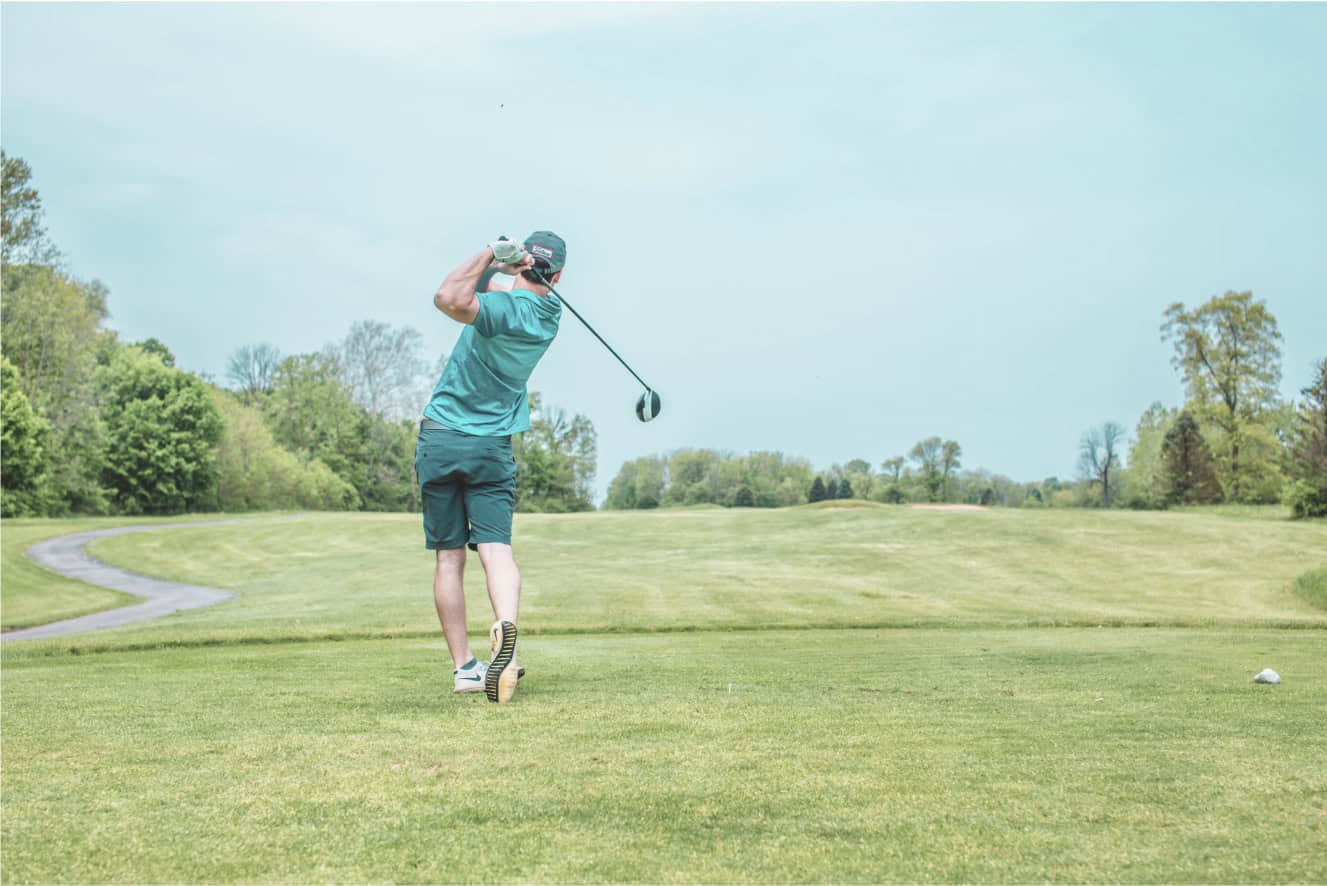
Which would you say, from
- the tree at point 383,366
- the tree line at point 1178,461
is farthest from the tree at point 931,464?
the tree at point 383,366

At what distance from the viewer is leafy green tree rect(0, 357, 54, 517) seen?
3875 centimetres

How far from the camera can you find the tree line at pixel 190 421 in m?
46.7

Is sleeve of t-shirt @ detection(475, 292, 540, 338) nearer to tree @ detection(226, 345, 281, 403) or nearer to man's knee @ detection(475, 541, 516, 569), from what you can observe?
man's knee @ detection(475, 541, 516, 569)

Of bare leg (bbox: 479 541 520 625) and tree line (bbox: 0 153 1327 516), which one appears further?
tree line (bbox: 0 153 1327 516)

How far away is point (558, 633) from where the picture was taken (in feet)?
40.8

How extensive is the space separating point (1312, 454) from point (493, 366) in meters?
36.9

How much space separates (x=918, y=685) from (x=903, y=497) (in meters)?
58.5

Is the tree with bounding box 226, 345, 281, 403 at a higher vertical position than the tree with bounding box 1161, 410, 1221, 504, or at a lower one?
higher

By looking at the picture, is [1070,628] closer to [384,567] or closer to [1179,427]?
[384,567]

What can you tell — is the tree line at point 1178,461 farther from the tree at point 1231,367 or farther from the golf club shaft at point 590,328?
the golf club shaft at point 590,328

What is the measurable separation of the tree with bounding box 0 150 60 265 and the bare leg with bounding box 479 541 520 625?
49.8 meters

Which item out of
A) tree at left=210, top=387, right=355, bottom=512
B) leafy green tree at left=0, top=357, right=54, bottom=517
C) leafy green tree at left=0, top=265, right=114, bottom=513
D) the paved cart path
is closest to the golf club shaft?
the paved cart path

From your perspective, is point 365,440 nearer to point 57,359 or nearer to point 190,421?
point 190,421

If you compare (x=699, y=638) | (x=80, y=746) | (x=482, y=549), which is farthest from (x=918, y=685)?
(x=699, y=638)
